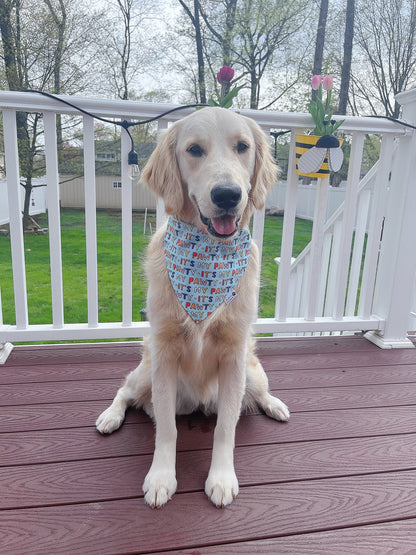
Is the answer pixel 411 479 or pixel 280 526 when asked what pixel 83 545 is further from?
pixel 411 479

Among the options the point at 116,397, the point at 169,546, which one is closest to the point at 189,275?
the point at 116,397

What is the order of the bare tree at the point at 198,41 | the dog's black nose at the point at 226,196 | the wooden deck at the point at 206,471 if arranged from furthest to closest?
the bare tree at the point at 198,41 → the dog's black nose at the point at 226,196 → the wooden deck at the point at 206,471

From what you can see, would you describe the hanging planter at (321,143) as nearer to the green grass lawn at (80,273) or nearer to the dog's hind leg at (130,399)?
the green grass lawn at (80,273)

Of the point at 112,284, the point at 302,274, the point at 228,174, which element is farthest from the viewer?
the point at 112,284

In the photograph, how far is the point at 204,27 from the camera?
8.68 m

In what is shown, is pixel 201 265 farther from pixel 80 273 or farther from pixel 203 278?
pixel 80 273

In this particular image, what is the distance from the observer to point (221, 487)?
1.10 metres

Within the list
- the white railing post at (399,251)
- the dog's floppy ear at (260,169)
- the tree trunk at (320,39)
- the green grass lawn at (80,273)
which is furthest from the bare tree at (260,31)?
the dog's floppy ear at (260,169)

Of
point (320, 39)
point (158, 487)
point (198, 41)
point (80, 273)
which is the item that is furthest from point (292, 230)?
point (320, 39)

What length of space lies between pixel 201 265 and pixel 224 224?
0.63ft

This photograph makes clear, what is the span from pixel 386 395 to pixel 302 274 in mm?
1701

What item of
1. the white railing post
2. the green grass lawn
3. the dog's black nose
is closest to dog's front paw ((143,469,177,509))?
the green grass lawn

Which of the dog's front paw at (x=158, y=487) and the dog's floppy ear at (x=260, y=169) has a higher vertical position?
the dog's floppy ear at (x=260, y=169)

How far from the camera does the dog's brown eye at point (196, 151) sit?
1.21 metres
